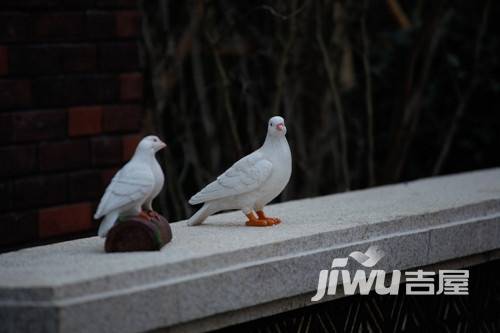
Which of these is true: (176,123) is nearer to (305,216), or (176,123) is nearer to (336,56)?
(336,56)

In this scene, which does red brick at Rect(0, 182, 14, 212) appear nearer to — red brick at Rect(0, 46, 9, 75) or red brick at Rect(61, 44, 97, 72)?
red brick at Rect(0, 46, 9, 75)

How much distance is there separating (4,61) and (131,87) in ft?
2.11

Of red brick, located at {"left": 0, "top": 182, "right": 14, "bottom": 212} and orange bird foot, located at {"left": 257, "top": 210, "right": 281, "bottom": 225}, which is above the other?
red brick, located at {"left": 0, "top": 182, "right": 14, "bottom": 212}

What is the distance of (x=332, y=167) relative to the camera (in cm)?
603

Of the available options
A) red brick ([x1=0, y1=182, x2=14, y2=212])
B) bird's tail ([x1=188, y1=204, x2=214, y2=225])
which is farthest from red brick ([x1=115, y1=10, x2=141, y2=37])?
bird's tail ([x1=188, y1=204, x2=214, y2=225])

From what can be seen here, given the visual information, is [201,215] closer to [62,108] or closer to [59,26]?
[62,108]

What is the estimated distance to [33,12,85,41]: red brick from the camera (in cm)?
402

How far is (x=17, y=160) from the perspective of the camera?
3930mm

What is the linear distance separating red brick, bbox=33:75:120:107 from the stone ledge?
907 mm

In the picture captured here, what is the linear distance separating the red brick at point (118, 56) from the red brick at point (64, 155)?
1.20 feet

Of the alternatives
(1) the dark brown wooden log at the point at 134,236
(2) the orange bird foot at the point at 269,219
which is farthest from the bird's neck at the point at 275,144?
(1) the dark brown wooden log at the point at 134,236

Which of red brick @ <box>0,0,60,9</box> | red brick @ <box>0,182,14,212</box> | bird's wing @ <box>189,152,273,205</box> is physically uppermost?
red brick @ <box>0,0,60,9</box>

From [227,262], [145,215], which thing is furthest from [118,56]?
[227,262]

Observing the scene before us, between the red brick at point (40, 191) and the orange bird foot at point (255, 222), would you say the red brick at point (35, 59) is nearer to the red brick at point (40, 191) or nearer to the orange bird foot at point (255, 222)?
the red brick at point (40, 191)
